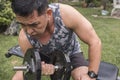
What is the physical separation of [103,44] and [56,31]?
4.61 meters

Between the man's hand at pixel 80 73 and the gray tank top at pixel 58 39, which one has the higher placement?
the gray tank top at pixel 58 39

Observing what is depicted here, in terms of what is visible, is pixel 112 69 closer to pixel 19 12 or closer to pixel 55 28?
pixel 55 28

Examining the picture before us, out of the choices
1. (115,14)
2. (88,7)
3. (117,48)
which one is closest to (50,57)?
(117,48)

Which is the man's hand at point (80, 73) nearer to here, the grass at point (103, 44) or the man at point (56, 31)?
the man at point (56, 31)

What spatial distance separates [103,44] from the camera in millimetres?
7301

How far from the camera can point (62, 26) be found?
2.78m

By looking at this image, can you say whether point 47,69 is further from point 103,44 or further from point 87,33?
point 103,44

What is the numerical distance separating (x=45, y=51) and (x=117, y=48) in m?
4.30

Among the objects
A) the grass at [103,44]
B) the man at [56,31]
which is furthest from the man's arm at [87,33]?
the grass at [103,44]

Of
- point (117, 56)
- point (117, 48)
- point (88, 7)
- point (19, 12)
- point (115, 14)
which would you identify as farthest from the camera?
point (88, 7)

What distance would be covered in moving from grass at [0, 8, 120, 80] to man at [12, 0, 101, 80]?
2.14 meters

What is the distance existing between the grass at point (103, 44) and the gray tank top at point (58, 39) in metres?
2.15

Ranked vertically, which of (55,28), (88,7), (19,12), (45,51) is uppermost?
(19,12)

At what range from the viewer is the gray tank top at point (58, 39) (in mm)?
2760
